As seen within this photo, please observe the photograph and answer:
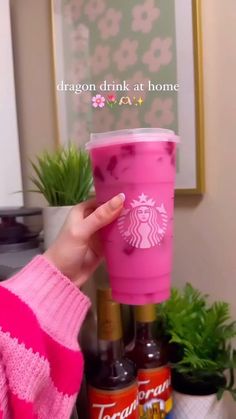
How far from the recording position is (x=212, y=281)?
814 mm

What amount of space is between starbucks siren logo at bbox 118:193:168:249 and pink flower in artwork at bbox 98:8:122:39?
506mm

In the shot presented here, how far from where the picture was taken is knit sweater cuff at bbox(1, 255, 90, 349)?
0.50m

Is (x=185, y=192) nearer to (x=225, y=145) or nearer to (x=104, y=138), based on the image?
(x=225, y=145)

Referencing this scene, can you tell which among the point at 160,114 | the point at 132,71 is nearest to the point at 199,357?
the point at 160,114

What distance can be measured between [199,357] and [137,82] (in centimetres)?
54

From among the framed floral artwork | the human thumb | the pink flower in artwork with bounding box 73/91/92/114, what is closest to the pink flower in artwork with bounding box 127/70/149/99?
the framed floral artwork

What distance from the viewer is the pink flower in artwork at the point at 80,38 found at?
0.89 m

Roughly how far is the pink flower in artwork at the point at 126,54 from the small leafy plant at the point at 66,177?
0.24m

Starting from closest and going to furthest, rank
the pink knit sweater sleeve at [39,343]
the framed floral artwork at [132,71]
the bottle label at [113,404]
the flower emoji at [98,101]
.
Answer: the pink knit sweater sleeve at [39,343], the bottle label at [113,404], the framed floral artwork at [132,71], the flower emoji at [98,101]

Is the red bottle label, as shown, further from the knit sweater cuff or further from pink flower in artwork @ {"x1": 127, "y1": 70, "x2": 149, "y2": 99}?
pink flower in artwork @ {"x1": 127, "y1": 70, "x2": 149, "y2": 99}

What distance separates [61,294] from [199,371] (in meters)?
0.31

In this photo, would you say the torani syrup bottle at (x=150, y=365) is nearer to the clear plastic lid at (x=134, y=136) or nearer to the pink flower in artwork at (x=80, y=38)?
the clear plastic lid at (x=134, y=136)

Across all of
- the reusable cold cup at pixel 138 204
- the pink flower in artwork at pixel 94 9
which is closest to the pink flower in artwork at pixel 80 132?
the pink flower in artwork at pixel 94 9

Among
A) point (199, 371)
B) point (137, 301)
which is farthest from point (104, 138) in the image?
point (199, 371)
